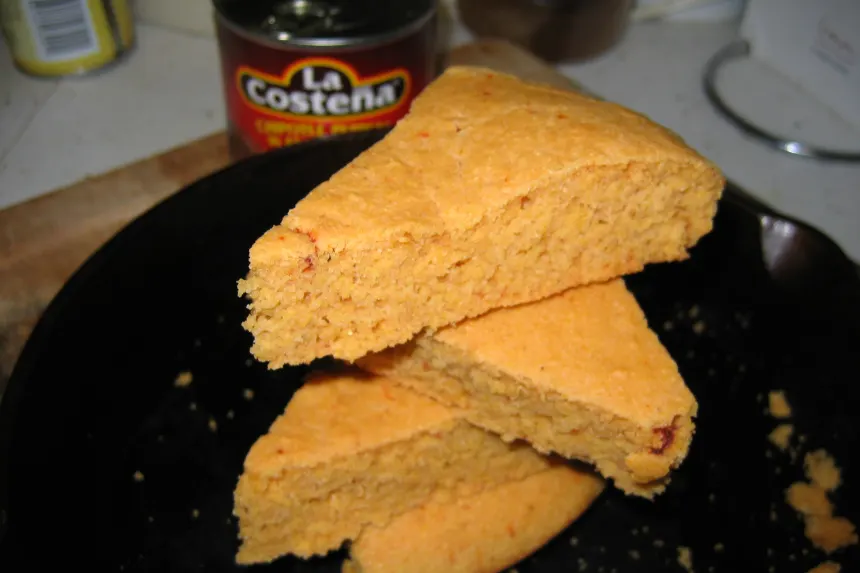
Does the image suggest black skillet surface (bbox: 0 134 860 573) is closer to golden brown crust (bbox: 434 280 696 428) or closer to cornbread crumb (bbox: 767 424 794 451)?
cornbread crumb (bbox: 767 424 794 451)

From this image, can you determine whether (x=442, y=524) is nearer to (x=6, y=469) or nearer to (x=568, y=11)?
(x=6, y=469)

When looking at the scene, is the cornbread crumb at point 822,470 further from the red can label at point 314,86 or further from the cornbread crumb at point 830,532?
the red can label at point 314,86

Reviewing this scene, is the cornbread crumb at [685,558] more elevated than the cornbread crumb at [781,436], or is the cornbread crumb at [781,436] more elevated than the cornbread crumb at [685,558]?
the cornbread crumb at [781,436]

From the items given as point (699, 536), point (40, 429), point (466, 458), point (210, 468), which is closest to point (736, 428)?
point (699, 536)

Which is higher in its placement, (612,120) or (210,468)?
(612,120)

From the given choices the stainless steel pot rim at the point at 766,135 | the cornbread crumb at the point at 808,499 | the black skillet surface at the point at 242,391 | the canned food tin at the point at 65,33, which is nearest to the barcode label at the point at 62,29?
the canned food tin at the point at 65,33

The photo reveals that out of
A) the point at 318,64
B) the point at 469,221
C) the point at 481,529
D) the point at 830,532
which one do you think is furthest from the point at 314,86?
the point at 830,532

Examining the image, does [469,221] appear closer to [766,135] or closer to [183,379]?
[183,379]
